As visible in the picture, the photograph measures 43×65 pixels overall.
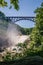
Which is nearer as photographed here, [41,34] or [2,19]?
[41,34]

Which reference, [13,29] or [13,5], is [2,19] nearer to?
[13,29]

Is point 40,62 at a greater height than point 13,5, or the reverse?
point 13,5

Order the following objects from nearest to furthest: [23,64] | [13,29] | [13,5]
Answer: [23,64]
[13,5]
[13,29]

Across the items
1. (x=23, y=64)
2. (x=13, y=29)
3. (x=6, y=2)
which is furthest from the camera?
(x=13, y=29)

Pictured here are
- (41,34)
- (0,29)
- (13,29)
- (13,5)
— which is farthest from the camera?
(13,29)

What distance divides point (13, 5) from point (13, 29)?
303ft

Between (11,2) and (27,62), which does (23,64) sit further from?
(11,2)

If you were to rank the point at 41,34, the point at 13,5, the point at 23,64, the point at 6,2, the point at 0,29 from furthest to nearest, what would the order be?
the point at 0,29 < the point at 41,34 < the point at 6,2 < the point at 13,5 < the point at 23,64

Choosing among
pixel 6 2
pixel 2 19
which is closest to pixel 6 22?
pixel 2 19

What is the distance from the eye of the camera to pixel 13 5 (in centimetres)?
1057

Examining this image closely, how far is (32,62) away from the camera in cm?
686

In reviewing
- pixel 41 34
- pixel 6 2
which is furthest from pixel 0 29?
pixel 6 2

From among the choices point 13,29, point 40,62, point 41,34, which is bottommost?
point 13,29

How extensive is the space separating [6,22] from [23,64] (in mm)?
97704
